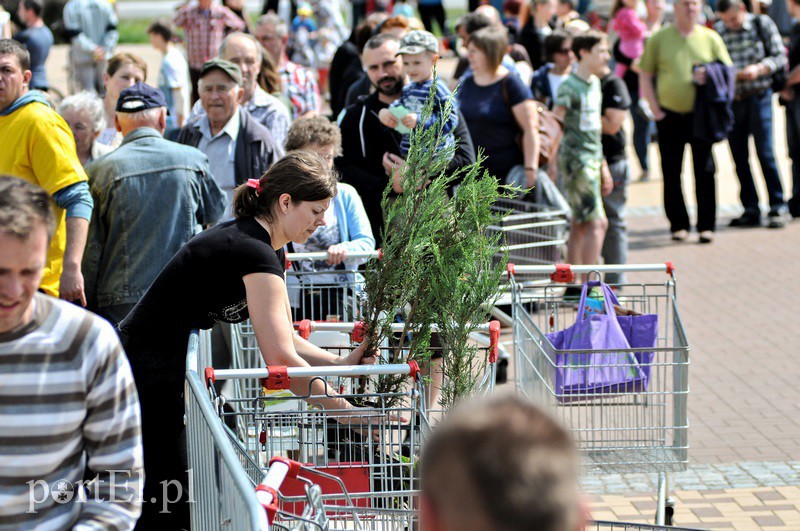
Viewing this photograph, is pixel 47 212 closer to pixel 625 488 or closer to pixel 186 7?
pixel 625 488

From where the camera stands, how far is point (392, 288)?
4.52 meters

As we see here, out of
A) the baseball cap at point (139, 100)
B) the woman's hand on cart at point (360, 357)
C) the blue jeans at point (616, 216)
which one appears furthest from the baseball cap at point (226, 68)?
the blue jeans at point (616, 216)

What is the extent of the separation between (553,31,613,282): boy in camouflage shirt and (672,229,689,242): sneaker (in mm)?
2806

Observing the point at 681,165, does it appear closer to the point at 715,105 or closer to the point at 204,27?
the point at 715,105

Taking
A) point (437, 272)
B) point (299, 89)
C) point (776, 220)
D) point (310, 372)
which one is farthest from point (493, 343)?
point (776, 220)

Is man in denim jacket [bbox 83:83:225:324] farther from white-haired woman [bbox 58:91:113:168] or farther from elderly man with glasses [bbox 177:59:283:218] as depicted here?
white-haired woman [bbox 58:91:113:168]

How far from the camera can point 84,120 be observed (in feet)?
23.0

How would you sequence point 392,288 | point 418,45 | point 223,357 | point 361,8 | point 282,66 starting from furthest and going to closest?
point 361,8 < point 282,66 < point 418,45 < point 223,357 < point 392,288

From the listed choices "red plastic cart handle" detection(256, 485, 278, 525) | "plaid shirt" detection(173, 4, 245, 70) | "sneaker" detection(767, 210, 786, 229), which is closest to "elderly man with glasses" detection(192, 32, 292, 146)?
"red plastic cart handle" detection(256, 485, 278, 525)

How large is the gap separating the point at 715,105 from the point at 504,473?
10.2 metres

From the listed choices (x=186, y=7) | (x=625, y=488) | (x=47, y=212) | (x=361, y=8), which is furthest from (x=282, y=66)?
(x=361, y=8)

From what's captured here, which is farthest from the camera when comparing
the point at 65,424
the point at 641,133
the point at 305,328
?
the point at 641,133

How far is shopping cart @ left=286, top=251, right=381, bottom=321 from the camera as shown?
5871mm

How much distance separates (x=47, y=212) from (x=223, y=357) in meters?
3.64
